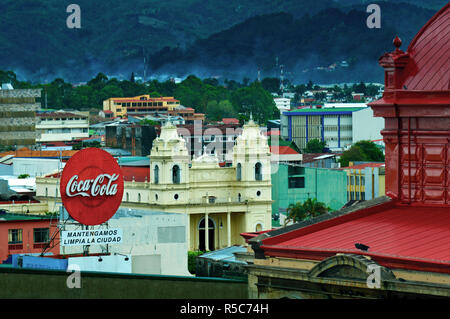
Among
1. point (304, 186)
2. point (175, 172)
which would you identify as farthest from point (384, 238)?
point (304, 186)

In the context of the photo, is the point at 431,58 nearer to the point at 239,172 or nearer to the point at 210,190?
the point at 210,190

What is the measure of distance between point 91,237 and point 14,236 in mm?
18040

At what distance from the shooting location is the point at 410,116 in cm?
3244

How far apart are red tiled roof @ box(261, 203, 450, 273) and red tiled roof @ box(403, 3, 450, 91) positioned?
9.02 feet

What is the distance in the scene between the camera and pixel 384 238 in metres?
30.3

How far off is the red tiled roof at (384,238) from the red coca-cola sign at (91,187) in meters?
39.3

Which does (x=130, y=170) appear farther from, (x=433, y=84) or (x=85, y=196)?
(x=433, y=84)

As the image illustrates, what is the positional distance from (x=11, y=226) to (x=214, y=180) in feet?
213

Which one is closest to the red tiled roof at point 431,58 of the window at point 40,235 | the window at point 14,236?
the window at point 14,236

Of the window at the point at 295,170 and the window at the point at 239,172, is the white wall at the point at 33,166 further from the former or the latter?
the window at the point at 239,172

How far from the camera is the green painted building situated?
15050 cm

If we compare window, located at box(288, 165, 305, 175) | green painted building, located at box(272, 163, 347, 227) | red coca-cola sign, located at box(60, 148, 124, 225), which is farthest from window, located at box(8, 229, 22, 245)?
window, located at box(288, 165, 305, 175)

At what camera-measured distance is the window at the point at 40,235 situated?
84.8 m
